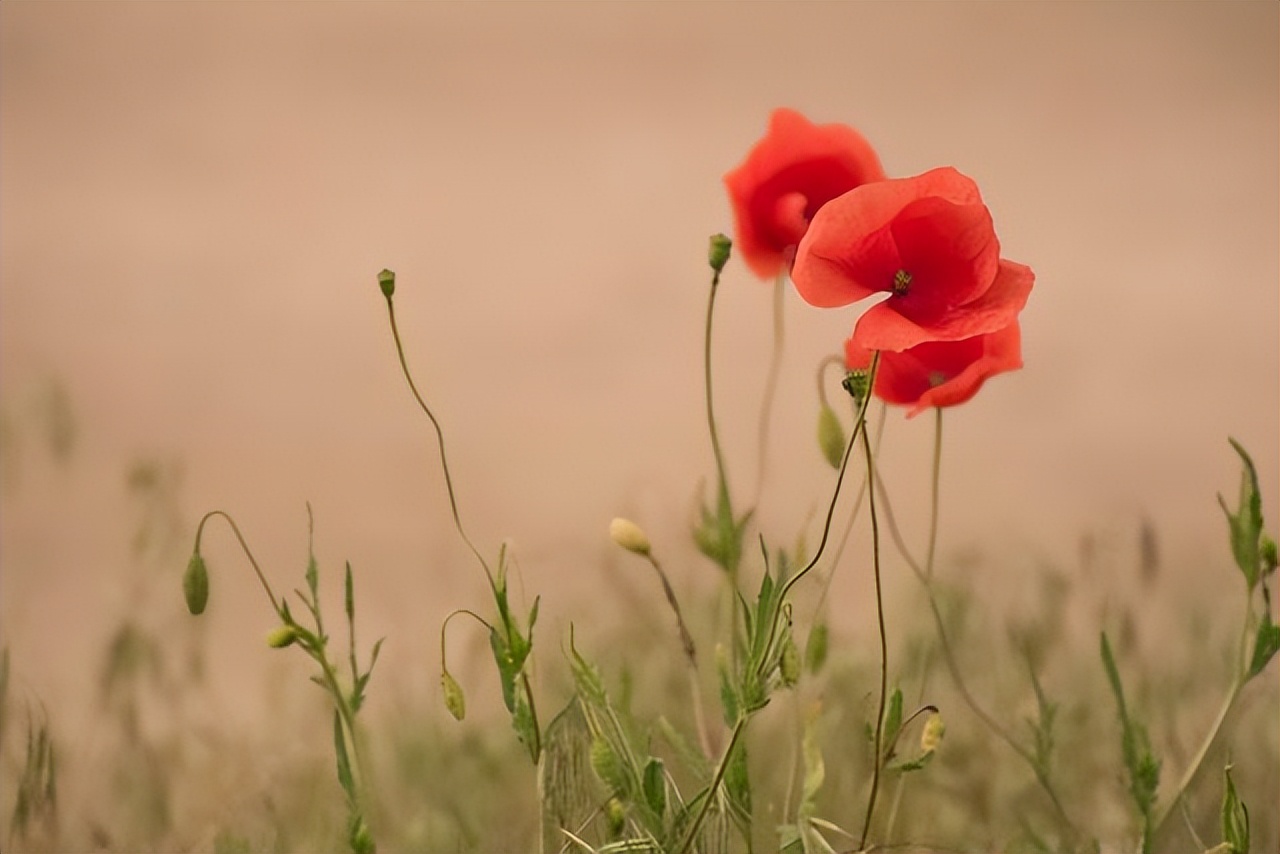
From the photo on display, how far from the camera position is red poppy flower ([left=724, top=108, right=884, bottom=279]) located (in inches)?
32.4

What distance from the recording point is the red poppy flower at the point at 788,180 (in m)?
0.82

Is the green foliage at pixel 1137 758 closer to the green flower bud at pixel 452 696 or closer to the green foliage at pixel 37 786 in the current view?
the green flower bud at pixel 452 696

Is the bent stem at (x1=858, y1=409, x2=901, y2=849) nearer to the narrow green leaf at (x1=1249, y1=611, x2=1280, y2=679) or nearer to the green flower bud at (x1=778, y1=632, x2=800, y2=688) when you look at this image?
the green flower bud at (x1=778, y1=632, x2=800, y2=688)

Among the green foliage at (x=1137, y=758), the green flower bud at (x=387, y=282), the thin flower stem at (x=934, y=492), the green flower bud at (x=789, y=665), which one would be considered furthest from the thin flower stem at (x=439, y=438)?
the green foliage at (x=1137, y=758)

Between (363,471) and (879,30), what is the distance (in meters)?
0.54

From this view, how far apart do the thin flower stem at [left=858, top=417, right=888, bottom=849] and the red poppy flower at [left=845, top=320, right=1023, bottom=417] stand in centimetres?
5

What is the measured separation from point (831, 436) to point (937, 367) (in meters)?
0.10

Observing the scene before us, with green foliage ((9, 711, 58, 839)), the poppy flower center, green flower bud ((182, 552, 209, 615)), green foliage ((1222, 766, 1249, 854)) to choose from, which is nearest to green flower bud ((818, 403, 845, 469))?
the poppy flower center

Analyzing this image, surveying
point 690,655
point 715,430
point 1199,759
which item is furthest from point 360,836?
point 1199,759

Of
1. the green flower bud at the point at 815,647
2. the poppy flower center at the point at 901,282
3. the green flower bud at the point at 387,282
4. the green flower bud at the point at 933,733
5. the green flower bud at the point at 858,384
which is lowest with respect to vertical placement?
the green flower bud at the point at 933,733

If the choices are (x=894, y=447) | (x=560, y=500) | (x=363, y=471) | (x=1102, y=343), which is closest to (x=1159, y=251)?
(x=1102, y=343)

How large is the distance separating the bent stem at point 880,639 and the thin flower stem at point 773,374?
0.08 metres

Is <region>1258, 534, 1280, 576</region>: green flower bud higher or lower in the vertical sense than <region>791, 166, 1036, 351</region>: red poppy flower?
lower

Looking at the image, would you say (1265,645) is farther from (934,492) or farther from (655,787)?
(655,787)
